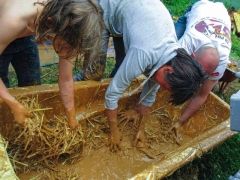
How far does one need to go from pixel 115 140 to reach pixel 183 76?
45.9 inches

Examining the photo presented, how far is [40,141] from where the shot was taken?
365cm

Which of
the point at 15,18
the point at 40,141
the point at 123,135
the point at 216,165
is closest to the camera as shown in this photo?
the point at 15,18

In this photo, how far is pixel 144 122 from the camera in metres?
4.46

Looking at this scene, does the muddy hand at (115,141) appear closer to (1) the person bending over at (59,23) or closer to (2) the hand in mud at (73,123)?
(2) the hand in mud at (73,123)

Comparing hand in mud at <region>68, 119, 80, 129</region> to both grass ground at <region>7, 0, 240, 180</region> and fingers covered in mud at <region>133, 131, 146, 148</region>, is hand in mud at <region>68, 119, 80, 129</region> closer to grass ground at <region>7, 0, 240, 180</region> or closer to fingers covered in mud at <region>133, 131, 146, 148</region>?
fingers covered in mud at <region>133, 131, 146, 148</region>

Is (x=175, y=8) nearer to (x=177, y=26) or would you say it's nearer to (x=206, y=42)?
(x=177, y=26)

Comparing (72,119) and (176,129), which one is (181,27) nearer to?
(176,129)

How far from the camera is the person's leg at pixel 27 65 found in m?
3.79

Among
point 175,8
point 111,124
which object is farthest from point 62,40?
point 175,8

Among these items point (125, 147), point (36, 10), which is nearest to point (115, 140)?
point (125, 147)

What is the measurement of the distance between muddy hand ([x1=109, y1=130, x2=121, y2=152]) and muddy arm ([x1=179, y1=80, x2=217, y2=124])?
2.40 feet

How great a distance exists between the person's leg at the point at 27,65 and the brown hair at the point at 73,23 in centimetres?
101

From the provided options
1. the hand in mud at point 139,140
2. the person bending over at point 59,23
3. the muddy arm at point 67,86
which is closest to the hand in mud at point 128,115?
the hand in mud at point 139,140

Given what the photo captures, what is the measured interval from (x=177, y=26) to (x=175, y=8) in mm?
3703
